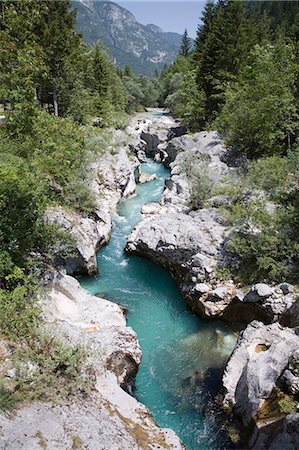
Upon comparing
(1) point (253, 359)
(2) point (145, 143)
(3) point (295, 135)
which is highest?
(3) point (295, 135)

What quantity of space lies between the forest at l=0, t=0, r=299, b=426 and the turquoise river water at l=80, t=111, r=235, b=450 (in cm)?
279

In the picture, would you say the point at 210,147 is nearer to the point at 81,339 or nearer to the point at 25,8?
the point at 25,8

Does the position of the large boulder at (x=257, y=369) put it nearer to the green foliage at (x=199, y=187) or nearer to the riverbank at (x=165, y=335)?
the riverbank at (x=165, y=335)

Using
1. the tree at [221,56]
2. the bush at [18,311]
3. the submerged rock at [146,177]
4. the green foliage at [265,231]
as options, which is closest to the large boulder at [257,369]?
the green foliage at [265,231]

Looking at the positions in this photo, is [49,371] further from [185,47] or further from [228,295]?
[185,47]

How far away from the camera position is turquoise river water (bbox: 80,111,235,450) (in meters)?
10.3

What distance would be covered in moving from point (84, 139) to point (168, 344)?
53.1ft

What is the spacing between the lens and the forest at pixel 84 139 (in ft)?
35.0

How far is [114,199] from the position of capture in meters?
23.6

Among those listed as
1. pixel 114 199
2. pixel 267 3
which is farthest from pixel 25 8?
pixel 267 3

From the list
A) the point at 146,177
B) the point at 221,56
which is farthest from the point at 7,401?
the point at 221,56

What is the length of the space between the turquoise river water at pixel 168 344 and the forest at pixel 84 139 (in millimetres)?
2790

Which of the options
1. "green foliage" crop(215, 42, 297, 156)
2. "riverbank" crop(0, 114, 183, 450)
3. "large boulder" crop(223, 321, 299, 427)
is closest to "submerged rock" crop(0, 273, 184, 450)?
"riverbank" crop(0, 114, 183, 450)

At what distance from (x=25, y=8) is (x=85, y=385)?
2258cm
